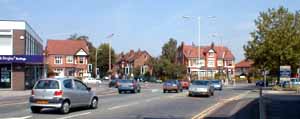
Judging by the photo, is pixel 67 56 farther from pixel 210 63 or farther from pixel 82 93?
pixel 82 93

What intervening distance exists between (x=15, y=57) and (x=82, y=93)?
30459 millimetres

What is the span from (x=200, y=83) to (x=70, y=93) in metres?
21.1

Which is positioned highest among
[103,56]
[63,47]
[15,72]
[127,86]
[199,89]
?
[63,47]

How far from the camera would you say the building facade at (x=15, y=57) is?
52.7 metres

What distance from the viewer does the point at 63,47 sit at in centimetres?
11862

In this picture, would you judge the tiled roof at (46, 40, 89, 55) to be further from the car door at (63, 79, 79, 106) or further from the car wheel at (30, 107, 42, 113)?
the car wheel at (30, 107, 42, 113)

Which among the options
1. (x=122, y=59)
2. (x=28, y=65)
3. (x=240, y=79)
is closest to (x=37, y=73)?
(x=28, y=65)

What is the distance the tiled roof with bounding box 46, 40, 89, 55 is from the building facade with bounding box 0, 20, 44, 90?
59.5m

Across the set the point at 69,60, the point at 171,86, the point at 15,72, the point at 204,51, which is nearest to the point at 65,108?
the point at 171,86

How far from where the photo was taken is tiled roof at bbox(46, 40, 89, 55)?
384 ft

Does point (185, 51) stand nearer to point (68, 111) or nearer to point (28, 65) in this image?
point (28, 65)

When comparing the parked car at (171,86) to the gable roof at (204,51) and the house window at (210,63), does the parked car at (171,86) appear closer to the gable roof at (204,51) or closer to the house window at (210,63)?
the gable roof at (204,51)

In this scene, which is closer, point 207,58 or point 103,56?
point 207,58

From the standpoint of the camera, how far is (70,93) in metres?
22.2
